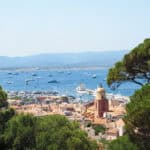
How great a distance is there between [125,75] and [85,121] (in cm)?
2710

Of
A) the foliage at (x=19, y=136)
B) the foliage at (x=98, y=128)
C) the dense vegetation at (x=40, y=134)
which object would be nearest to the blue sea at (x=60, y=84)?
the foliage at (x=98, y=128)

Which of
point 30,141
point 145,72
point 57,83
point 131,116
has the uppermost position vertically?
point 145,72

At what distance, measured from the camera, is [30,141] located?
12070mm

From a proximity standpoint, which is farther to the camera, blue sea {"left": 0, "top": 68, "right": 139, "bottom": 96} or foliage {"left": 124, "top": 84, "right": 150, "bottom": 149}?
blue sea {"left": 0, "top": 68, "right": 139, "bottom": 96}

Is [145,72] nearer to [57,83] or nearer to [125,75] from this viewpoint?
[125,75]

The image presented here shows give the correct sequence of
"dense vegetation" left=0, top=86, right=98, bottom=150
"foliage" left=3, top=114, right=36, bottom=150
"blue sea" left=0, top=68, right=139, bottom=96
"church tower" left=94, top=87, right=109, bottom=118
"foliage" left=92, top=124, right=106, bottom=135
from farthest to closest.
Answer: "blue sea" left=0, top=68, right=139, bottom=96 < "church tower" left=94, top=87, right=109, bottom=118 < "foliage" left=92, top=124, right=106, bottom=135 < "foliage" left=3, top=114, right=36, bottom=150 < "dense vegetation" left=0, top=86, right=98, bottom=150

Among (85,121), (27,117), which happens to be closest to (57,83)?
(85,121)

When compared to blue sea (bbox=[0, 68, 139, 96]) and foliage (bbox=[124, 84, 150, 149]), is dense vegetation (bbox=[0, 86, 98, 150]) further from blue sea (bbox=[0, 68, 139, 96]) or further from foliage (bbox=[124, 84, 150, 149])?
blue sea (bbox=[0, 68, 139, 96])

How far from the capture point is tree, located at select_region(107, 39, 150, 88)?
10.6m

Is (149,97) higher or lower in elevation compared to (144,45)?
lower

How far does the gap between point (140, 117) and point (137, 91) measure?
25.7 inches

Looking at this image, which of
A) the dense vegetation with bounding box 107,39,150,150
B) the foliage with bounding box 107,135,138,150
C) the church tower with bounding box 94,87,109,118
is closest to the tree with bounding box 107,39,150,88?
the dense vegetation with bounding box 107,39,150,150

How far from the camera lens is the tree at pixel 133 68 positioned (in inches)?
416

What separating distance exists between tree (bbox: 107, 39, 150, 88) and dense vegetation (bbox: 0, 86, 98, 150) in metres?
1.62
